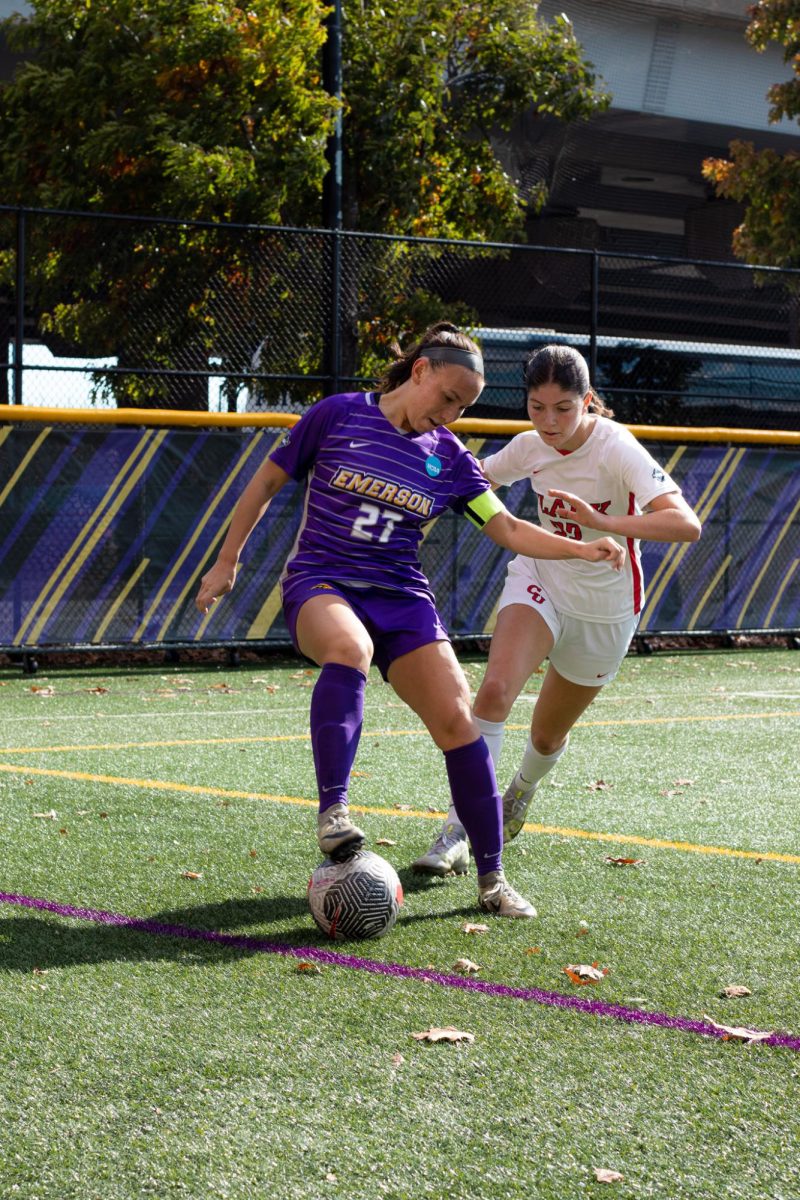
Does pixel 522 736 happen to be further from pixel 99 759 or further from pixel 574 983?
pixel 574 983

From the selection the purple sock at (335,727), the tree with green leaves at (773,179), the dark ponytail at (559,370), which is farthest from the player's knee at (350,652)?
the tree with green leaves at (773,179)

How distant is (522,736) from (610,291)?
9526 millimetres

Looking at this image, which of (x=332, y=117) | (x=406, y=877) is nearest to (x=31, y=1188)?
(x=406, y=877)

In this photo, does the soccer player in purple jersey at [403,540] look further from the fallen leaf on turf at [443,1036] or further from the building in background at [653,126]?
the building in background at [653,126]

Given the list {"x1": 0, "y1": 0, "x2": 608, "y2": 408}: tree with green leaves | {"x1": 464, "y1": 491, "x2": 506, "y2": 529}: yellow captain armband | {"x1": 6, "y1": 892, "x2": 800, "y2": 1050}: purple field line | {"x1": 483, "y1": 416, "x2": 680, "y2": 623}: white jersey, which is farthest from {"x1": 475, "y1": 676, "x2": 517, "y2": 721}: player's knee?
{"x1": 0, "y1": 0, "x2": 608, "y2": 408}: tree with green leaves

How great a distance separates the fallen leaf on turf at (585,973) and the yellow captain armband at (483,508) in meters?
1.59

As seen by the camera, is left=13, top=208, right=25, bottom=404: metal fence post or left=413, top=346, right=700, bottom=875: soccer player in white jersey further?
left=13, top=208, right=25, bottom=404: metal fence post

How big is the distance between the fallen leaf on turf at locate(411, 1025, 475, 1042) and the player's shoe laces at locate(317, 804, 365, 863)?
103 centimetres

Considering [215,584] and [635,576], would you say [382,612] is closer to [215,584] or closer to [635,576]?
[215,584]

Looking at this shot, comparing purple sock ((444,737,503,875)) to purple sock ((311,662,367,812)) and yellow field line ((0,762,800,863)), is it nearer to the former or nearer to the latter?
purple sock ((311,662,367,812))

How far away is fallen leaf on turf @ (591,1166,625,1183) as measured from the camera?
3.25 m

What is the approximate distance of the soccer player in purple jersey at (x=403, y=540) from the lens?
5500mm

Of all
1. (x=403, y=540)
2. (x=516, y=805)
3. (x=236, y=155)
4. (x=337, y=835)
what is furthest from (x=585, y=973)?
(x=236, y=155)

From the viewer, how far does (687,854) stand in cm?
660
